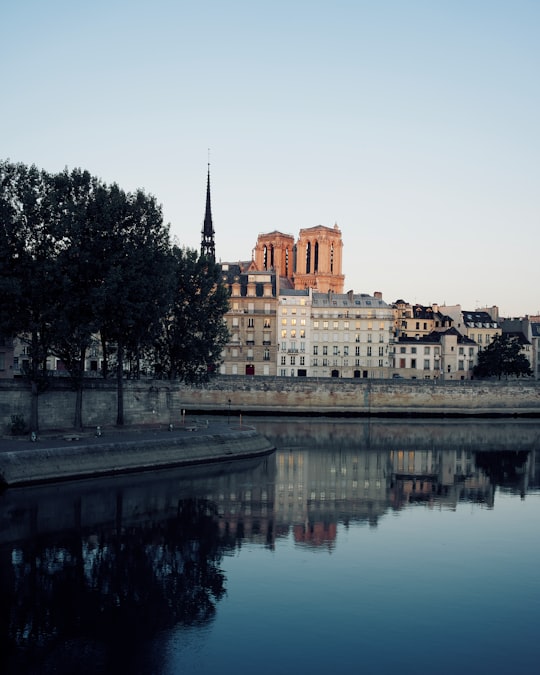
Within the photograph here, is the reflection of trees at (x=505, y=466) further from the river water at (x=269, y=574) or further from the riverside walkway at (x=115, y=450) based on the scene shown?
the riverside walkway at (x=115, y=450)

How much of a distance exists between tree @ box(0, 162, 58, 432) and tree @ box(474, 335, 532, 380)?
296ft

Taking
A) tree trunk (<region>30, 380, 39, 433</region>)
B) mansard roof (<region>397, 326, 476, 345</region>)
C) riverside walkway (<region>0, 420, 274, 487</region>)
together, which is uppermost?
mansard roof (<region>397, 326, 476, 345</region>)

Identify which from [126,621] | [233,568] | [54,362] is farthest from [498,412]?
[126,621]

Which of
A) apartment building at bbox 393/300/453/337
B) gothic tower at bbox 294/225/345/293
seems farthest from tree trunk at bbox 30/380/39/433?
gothic tower at bbox 294/225/345/293

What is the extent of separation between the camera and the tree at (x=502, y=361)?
408 feet

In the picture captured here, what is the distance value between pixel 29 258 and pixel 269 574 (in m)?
29.6

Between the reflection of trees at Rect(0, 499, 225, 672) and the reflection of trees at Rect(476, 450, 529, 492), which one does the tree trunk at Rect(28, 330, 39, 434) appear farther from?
the reflection of trees at Rect(476, 450, 529, 492)

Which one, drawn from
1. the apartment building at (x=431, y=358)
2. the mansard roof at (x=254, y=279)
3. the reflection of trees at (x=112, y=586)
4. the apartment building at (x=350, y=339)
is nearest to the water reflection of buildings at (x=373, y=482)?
the reflection of trees at (x=112, y=586)

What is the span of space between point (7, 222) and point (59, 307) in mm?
6180

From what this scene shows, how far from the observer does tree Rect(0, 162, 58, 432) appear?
4822cm

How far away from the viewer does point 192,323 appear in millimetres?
71312

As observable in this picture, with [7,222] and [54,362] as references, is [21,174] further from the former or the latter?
[54,362]

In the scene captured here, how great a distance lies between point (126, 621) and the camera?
2295cm

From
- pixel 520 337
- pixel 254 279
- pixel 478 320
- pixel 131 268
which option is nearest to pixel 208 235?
pixel 254 279
